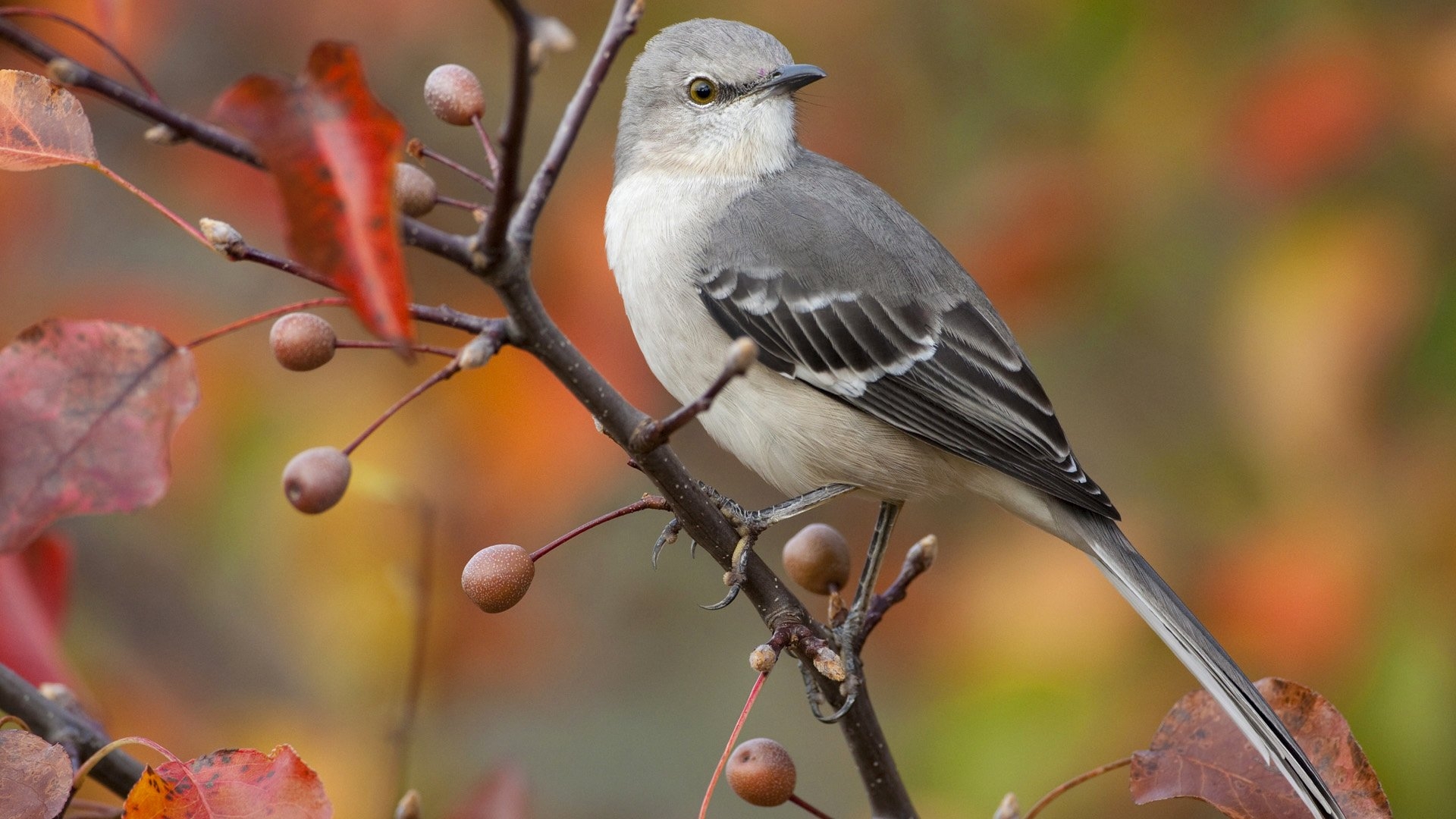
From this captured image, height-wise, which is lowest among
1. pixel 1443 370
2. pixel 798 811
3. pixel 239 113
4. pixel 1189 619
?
pixel 798 811

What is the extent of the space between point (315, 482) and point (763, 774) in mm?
865

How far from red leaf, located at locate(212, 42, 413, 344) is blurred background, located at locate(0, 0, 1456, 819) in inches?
63.3

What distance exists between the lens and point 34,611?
2125 mm

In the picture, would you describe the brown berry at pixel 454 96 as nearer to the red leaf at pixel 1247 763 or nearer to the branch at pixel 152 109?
the branch at pixel 152 109

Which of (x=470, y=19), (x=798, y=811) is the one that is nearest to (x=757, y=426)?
(x=470, y=19)

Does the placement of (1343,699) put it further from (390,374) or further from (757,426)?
(390,374)

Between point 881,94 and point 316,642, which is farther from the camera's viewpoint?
point 881,94

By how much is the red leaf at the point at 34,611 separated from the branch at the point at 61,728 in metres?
0.19

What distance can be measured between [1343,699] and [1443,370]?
0.86m

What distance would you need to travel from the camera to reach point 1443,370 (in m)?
3.05

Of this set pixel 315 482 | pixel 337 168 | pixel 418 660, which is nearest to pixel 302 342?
pixel 315 482

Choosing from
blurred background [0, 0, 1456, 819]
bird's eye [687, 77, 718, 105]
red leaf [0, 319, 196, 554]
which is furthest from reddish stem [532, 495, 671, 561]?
bird's eye [687, 77, 718, 105]

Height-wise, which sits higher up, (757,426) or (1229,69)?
(1229,69)

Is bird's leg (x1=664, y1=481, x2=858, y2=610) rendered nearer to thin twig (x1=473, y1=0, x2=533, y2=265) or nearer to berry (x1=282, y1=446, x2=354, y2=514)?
berry (x1=282, y1=446, x2=354, y2=514)
